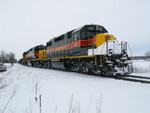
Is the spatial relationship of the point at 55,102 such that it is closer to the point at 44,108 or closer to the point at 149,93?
the point at 44,108

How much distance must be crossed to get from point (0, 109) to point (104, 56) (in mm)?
6954

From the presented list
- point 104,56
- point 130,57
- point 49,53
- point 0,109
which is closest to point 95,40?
point 104,56

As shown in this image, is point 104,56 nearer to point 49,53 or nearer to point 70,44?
point 70,44

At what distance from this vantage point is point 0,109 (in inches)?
180

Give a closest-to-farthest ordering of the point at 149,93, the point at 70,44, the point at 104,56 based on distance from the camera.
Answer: the point at 149,93
the point at 104,56
the point at 70,44

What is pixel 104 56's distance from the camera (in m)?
9.85

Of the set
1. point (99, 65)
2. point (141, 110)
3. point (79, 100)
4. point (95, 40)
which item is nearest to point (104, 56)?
point (99, 65)

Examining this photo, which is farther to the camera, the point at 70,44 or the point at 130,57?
the point at 70,44

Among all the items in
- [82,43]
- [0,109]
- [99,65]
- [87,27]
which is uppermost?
[87,27]

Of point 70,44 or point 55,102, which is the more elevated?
point 70,44

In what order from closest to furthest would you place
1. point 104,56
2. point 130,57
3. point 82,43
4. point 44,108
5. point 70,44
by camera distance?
point 44,108 < point 104,56 < point 130,57 < point 82,43 < point 70,44

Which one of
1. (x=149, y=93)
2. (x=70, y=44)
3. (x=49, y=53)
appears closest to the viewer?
(x=149, y=93)

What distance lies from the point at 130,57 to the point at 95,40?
2742 millimetres

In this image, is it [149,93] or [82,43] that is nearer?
[149,93]
